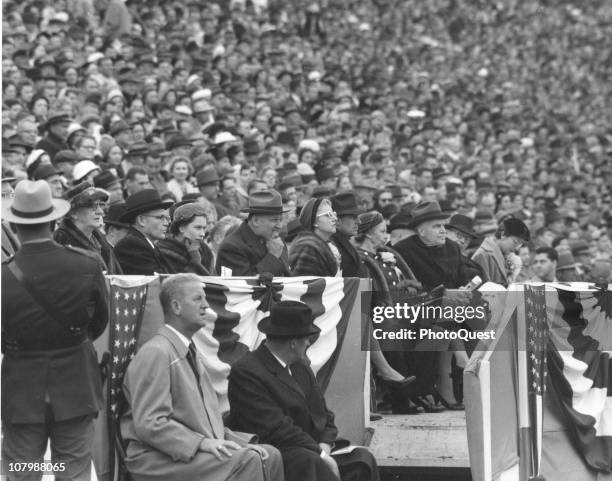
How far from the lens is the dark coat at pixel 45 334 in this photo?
311 inches

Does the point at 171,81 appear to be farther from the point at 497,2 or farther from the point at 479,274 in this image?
the point at 497,2

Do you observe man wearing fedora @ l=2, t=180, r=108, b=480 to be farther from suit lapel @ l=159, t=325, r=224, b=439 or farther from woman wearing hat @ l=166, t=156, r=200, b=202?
woman wearing hat @ l=166, t=156, r=200, b=202

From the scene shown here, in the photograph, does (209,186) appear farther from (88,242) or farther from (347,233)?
(88,242)

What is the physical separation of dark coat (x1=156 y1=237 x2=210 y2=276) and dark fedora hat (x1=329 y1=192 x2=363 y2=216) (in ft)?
4.92

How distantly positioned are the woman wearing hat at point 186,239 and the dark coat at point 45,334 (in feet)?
9.19

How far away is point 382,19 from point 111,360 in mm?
30553

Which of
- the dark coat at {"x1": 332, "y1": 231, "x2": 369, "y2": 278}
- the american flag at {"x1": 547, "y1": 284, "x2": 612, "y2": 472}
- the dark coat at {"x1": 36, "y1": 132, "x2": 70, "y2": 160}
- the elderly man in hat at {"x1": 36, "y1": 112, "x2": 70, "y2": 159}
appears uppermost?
the elderly man in hat at {"x1": 36, "y1": 112, "x2": 70, "y2": 159}

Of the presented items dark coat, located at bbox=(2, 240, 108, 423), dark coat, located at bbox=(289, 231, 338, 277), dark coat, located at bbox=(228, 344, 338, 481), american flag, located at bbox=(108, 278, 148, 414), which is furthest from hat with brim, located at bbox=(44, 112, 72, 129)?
dark coat, located at bbox=(2, 240, 108, 423)

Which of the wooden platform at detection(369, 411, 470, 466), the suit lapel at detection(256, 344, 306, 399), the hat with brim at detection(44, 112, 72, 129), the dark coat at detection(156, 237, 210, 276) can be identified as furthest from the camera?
the hat with brim at detection(44, 112, 72, 129)

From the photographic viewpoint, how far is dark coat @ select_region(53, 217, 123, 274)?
10.1 m

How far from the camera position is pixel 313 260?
11.3 m

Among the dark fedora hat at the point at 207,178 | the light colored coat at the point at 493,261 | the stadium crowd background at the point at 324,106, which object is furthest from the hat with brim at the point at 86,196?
the light colored coat at the point at 493,261

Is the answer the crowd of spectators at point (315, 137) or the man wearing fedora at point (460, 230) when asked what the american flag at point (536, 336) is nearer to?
the crowd of spectators at point (315, 137)

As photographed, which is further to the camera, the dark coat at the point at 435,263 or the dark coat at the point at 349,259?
the dark coat at the point at 435,263
